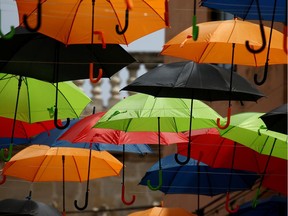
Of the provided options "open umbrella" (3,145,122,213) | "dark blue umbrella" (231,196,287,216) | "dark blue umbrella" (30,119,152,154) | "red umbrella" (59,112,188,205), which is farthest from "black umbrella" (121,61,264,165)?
"open umbrella" (3,145,122,213)

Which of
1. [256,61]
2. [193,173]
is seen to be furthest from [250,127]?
[193,173]

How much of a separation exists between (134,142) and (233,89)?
1767mm

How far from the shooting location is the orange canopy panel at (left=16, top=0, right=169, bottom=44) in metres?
14.1

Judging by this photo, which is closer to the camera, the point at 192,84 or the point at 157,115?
the point at 192,84

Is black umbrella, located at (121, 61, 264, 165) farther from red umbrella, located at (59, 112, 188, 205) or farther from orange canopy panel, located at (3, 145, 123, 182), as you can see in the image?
orange canopy panel, located at (3, 145, 123, 182)

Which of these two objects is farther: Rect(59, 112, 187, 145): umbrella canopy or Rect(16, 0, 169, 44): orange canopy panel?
Rect(59, 112, 187, 145): umbrella canopy

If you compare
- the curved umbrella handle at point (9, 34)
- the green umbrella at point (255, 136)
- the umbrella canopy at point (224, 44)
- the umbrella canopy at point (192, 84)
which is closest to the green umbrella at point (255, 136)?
the green umbrella at point (255, 136)

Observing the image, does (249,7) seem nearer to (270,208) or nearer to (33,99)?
(270,208)

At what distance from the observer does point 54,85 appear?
1642cm

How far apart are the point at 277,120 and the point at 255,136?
1485 millimetres

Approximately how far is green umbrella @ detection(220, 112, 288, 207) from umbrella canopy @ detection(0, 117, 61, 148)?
2427 millimetres

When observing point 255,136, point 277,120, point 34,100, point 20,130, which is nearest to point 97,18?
point 277,120

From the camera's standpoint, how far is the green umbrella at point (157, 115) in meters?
15.6

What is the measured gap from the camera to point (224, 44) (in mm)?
15344
